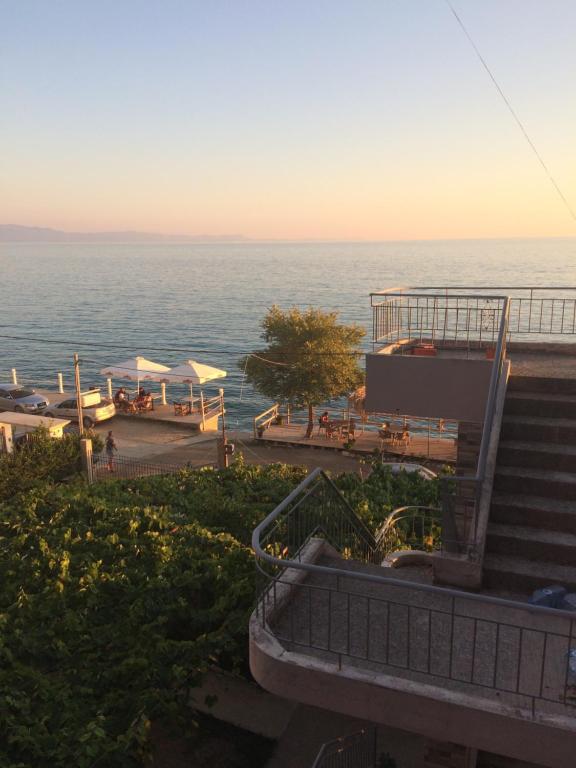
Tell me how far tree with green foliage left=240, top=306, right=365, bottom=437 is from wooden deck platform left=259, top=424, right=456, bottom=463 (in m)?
3.54

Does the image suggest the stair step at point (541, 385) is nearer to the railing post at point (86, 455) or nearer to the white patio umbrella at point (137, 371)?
the railing post at point (86, 455)

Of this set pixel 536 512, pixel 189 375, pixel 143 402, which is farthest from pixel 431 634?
pixel 143 402

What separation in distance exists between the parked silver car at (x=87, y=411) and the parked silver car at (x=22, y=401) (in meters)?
1.27

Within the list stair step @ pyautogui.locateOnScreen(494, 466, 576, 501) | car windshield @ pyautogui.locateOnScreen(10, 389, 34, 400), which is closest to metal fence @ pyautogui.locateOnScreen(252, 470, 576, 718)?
stair step @ pyautogui.locateOnScreen(494, 466, 576, 501)

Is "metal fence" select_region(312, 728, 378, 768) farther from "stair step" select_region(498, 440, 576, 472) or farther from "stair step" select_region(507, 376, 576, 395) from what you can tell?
"stair step" select_region(507, 376, 576, 395)

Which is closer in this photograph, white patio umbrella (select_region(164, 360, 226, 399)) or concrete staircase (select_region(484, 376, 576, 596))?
concrete staircase (select_region(484, 376, 576, 596))

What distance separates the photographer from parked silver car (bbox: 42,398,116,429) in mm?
34416

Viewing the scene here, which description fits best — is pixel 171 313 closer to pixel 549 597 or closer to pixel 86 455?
pixel 86 455

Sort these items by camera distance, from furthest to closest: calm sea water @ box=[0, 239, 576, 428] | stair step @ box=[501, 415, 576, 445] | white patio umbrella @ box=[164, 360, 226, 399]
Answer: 1. calm sea water @ box=[0, 239, 576, 428]
2. white patio umbrella @ box=[164, 360, 226, 399]
3. stair step @ box=[501, 415, 576, 445]

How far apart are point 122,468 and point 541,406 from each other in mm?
19414

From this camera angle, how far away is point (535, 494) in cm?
680

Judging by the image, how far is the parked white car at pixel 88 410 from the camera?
3444 cm

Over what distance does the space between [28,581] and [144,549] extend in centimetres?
181

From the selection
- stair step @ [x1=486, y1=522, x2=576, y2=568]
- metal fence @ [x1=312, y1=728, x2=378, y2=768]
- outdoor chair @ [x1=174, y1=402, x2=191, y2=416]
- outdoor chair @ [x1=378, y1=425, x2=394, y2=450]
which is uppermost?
stair step @ [x1=486, y1=522, x2=576, y2=568]
